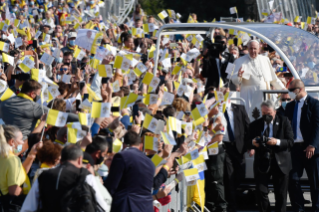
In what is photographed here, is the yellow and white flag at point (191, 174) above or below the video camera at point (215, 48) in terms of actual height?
below

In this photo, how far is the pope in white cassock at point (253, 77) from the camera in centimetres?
985

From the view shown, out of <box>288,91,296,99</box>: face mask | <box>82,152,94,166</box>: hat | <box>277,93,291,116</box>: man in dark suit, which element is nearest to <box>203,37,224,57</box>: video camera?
<box>277,93,291,116</box>: man in dark suit

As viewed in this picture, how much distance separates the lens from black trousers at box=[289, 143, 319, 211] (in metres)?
8.86

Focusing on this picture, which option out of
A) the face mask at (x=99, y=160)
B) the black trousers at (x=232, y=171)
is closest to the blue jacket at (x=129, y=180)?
the face mask at (x=99, y=160)

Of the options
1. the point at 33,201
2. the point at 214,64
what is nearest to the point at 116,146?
the point at 33,201

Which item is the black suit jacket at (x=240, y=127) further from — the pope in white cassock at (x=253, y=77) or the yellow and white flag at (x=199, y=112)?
the yellow and white flag at (x=199, y=112)

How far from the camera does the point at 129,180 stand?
6055mm

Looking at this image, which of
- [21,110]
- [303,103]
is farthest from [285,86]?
[21,110]

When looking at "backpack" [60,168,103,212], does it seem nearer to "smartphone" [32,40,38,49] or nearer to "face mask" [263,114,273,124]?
"face mask" [263,114,273,124]

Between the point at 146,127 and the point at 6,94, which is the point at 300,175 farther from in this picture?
the point at 6,94

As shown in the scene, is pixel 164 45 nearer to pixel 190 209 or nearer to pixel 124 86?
pixel 124 86

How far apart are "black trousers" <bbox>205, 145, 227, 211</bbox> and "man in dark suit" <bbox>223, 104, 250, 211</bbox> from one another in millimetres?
181

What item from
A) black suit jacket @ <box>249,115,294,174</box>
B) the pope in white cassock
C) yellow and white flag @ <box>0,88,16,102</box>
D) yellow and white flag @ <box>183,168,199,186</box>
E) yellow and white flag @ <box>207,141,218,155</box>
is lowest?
black suit jacket @ <box>249,115,294,174</box>

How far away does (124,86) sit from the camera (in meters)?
8.91
